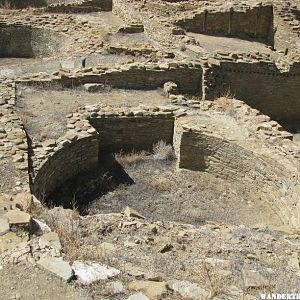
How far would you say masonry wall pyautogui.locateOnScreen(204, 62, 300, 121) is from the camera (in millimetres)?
11492

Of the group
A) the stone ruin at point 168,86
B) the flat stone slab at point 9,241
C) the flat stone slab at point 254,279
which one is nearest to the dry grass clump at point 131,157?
the stone ruin at point 168,86

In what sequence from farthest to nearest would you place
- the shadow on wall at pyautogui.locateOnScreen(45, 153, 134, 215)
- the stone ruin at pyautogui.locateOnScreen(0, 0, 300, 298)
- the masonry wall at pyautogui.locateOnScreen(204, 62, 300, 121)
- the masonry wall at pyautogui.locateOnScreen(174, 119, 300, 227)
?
the masonry wall at pyautogui.locateOnScreen(204, 62, 300, 121) < the stone ruin at pyautogui.locateOnScreen(0, 0, 300, 298) < the shadow on wall at pyautogui.locateOnScreen(45, 153, 134, 215) < the masonry wall at pyautogui.locateOnScreen(174, 119, 300, 227)

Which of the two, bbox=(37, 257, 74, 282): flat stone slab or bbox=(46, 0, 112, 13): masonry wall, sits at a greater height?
bbox=(46, 0, 112, 13): masonry wall

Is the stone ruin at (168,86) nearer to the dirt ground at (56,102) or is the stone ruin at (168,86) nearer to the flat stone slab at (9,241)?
the dirt ground at (56,102)

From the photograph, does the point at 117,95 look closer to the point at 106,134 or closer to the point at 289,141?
the point at 106,134

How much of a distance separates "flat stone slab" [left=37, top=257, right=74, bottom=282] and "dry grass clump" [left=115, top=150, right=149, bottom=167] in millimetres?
5016

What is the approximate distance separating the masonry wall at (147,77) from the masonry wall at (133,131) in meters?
1.48

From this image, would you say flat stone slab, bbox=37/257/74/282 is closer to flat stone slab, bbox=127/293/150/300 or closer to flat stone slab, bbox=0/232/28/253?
flat stone slab, bbox=0/232/28/253

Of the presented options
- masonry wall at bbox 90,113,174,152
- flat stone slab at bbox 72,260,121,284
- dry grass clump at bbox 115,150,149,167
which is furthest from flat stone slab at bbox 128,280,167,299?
masonry wall at bbox 90,113,174,152

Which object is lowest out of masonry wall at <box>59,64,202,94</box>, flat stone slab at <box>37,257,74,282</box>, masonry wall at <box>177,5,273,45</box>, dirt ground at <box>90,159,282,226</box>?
dirt ground at <box>90,159,282,226</box>

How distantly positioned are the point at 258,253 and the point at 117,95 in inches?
217

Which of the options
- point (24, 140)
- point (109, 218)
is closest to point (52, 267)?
point (109, 218)

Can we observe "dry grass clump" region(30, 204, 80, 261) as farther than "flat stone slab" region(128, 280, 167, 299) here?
Yes

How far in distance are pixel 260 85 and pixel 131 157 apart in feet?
12.1
